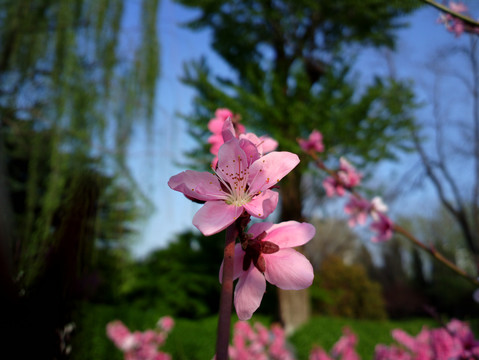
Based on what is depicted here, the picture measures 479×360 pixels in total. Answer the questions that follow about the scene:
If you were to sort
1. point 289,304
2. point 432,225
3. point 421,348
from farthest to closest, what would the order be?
1. point 432,225
2. point 289,304
3. point 421,348

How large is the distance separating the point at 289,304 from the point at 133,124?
207 inches

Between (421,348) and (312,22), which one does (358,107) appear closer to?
→ (312,22)

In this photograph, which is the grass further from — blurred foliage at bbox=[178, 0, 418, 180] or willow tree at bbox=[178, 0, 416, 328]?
blurred foliage at bbox=[178, 0, 418, 180]

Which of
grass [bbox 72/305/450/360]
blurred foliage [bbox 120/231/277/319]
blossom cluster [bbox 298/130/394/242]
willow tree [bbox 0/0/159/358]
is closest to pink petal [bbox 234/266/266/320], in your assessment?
blossom cluster [bbox 298/130/394/242]

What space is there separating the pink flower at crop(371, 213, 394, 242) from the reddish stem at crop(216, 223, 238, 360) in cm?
107

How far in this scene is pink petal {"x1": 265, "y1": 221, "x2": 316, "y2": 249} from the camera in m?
0.31

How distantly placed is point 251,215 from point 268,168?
0.06m

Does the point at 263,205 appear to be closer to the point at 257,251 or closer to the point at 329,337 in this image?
the point at 257,251

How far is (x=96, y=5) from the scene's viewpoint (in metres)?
2.35

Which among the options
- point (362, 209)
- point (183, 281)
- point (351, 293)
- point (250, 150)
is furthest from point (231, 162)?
point (351, 293)

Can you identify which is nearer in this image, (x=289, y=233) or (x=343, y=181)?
(x=289, y=233)

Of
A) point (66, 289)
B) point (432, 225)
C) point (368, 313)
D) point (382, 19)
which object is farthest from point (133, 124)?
point (432, 225)

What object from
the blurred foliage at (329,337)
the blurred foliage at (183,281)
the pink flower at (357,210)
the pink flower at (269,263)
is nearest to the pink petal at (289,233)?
the pink flower at (269,263)

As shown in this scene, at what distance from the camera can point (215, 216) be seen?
292 mm
